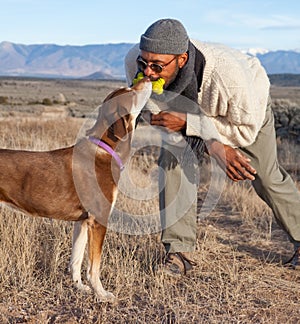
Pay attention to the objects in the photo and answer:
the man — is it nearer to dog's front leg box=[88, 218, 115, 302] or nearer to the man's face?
the man's face

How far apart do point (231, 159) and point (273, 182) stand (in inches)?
24.6

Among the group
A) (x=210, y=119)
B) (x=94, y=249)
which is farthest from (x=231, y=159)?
(x=94, y=249)

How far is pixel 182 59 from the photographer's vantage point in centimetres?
457

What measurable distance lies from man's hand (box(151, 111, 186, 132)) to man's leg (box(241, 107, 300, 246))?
2.32 feet

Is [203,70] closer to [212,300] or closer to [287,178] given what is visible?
[287,178]

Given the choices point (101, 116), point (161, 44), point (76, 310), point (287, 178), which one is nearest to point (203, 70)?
point (161, 44)

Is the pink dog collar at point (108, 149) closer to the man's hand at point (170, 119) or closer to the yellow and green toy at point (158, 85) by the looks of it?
the man's hand at point (170, 119)

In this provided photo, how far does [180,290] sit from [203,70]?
5.95ft

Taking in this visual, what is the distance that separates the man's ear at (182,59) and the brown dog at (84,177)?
29cm

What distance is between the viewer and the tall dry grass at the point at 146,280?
4211 millimetres

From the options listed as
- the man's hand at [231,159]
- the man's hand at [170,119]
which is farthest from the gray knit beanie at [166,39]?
the man's hand at [231,159]

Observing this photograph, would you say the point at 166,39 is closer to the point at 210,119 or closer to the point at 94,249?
the point at 210,119

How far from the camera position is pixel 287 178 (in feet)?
17.3

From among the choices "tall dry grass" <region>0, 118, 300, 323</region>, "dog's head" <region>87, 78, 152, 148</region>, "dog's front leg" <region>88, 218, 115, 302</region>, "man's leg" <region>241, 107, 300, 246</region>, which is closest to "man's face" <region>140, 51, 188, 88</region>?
"dog's head" <region>87, 78, 152, 148</region>
